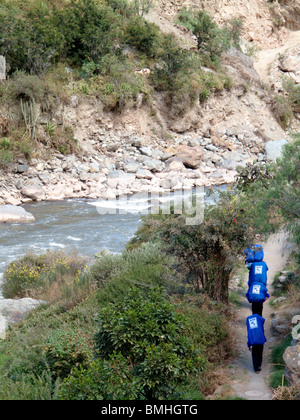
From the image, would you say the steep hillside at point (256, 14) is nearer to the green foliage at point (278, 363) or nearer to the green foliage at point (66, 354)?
the green foliage at point (278, 363)

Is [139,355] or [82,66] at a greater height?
[82,66]

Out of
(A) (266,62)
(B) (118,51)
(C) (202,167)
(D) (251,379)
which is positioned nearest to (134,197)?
(C) (202,167)

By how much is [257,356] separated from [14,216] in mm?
12395

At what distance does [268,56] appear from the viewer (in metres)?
41.8

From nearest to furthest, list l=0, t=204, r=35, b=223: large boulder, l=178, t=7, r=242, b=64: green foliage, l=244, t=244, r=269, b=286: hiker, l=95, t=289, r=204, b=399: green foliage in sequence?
l=95, t=289, r=204, b=399: green foliage < l=244, t=244, r=269, b=286: hiker < l=0, t=204, r=35, b=223: large boulder < l=178, t=7, r=242, b=64: green foliage

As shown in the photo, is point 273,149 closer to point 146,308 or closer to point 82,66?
point 82,66

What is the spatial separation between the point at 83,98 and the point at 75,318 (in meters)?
19.4

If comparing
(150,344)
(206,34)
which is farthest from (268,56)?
(150,344)

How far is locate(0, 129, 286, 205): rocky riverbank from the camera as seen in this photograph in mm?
19688

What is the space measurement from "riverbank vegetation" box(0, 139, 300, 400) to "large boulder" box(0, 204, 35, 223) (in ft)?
22.4

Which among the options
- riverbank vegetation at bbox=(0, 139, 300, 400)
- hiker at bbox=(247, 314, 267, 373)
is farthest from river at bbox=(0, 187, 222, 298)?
hiker at bbox=(247, 314, 267, 373)

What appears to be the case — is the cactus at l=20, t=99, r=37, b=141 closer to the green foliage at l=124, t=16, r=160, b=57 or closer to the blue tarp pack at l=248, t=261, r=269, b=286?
the green foliage at l=124, t=16, r=160, b=57

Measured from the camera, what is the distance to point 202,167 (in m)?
24.4
